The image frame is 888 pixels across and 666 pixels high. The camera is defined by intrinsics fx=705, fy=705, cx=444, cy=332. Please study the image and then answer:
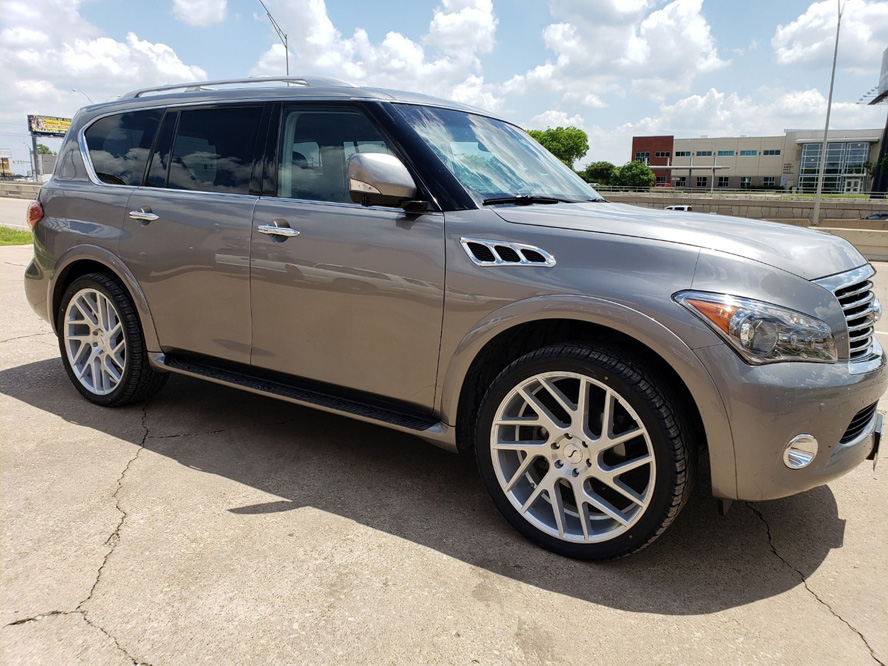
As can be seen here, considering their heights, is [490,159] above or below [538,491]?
above

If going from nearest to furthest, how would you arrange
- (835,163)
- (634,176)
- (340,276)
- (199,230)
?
(340,276) → (199,230) → (634,176) → (835,163)

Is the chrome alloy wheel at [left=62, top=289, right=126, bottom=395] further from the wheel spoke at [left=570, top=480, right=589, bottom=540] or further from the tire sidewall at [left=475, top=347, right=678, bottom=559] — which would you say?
the wheel spoke at [left=570, top=480, right=589, bottom=540]

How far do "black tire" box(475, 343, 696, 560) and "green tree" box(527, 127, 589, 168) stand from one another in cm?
11679

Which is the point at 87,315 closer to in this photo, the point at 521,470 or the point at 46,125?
the point at 521,470

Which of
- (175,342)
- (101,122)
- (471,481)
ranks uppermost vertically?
(101,122)

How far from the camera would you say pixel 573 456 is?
2789 millimetres

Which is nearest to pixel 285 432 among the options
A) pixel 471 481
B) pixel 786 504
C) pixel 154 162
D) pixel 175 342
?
pixel 175 342

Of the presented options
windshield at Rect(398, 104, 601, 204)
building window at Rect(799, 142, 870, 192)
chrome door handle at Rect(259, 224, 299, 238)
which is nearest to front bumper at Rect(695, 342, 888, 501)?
windshield at Rect(398, 104, 601, 204)

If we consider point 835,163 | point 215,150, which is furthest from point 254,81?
point 835,163

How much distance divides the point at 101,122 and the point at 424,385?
3019 mm

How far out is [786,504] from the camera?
335 centimetres

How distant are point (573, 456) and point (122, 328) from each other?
2.90 metres

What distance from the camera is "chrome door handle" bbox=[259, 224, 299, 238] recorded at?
3415 mm

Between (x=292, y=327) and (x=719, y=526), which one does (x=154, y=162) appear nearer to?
(x=292, y=327)
